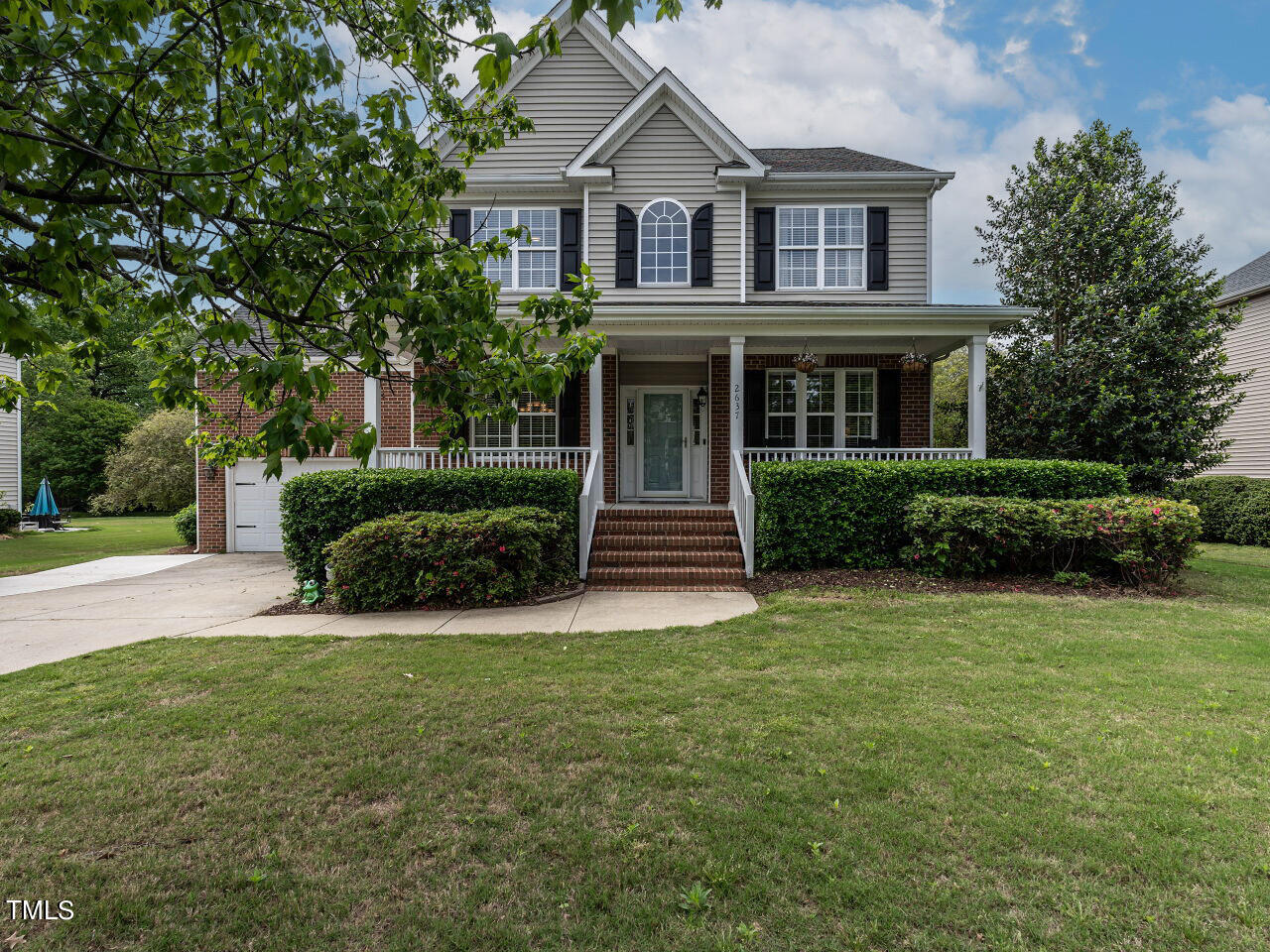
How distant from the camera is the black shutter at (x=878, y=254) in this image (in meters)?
11.3

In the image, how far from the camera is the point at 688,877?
7.55 ft

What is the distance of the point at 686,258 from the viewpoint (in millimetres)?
11352

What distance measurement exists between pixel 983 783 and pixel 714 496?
28.1ft

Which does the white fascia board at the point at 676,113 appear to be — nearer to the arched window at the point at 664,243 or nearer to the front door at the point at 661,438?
the arched window at the point at 664,243

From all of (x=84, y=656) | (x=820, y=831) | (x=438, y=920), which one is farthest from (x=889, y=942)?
(x=84, y=656)

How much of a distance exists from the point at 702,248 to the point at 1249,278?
16208mm

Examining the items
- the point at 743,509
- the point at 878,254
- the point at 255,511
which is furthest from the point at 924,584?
the point at 255,511

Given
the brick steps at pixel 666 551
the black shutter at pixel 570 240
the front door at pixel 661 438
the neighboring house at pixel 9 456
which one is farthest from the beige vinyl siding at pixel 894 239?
the neighboring house at pixel 9 456

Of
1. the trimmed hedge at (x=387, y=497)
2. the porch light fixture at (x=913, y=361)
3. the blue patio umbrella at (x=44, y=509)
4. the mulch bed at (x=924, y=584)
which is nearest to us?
the mulch bed at (x=924, y=584)

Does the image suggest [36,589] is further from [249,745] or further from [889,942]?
[889,942]

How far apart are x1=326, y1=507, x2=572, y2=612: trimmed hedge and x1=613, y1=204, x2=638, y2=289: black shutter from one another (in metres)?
5.91

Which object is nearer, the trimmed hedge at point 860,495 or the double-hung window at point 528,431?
the trimmed hedge at point 860,495

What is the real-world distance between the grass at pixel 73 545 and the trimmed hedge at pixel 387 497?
6.75m

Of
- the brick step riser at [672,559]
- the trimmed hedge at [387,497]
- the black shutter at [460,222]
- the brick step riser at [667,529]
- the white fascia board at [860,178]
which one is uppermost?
the white fascia board at [860,178]
